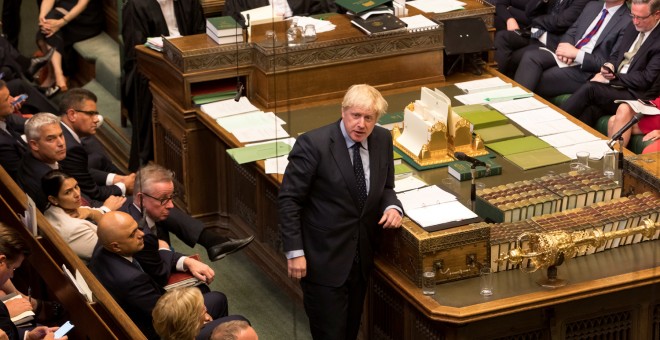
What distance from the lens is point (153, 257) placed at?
20.5 ft

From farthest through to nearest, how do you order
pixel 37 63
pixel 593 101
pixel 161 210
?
1. pixel 37 63
2. pixel 593 101
3. pixel 161 210

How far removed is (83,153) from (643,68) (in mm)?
3393

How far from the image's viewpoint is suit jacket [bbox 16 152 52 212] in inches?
272

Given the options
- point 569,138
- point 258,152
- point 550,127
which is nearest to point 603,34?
point 550,127

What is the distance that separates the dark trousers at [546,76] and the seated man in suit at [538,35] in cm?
28

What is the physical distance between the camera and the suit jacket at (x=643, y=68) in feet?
27.1

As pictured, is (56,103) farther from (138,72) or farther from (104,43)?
(138,72)

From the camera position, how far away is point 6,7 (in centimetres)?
1084

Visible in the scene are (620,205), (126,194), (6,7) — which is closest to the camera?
(620,205)

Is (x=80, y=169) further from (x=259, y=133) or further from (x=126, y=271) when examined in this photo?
(x=126, y=271)

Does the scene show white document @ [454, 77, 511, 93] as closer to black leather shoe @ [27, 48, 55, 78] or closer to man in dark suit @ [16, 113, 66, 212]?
man in dark suit @ [16, 113, 66, 212]

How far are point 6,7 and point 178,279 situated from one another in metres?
5.12

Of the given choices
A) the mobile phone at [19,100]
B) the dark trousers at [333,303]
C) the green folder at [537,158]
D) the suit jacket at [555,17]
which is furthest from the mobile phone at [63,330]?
the suit jacket at [555,17]

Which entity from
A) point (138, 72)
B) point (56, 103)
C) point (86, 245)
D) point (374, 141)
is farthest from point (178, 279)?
point (56, 103)
